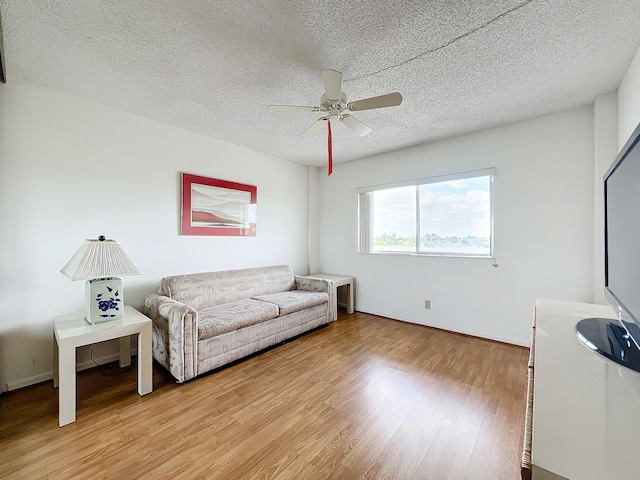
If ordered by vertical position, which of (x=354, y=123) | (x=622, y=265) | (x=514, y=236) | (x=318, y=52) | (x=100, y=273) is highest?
(x=318, y=52)

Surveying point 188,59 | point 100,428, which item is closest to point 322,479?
point 100,428

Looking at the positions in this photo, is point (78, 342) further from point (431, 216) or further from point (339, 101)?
point (431, 216)

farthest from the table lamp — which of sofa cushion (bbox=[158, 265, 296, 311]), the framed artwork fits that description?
the framed artwork

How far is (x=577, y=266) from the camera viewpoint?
8.66 ft

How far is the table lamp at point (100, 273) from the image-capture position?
1965mm

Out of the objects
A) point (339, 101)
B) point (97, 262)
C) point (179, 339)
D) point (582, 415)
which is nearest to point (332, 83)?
point (339, 101)

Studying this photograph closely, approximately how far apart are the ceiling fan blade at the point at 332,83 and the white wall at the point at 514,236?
207cm

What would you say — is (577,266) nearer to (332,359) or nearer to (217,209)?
(332,359)

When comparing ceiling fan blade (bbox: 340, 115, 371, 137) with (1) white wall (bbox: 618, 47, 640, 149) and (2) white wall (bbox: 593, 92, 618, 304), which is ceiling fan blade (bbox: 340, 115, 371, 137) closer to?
(1) white wall (bbox: 618, 47, 640, 149)

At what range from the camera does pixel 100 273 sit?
6.50 feet

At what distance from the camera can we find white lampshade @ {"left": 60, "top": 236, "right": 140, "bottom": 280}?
194 centimetres

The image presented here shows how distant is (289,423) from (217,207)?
2.57 m

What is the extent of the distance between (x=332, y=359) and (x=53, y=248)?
105 inches

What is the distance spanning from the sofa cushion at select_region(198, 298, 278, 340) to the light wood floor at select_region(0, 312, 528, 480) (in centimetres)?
A: 39
